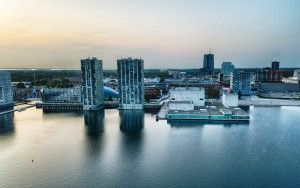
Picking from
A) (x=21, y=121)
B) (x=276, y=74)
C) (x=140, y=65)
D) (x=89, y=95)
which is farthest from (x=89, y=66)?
(x=276, y=74)

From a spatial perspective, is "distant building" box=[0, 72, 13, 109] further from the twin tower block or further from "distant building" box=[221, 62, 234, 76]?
"distant building" box=[221, 62, 234, 76]

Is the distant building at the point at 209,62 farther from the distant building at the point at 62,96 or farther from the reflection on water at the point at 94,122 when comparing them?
the reflection on water at the point at 94,122

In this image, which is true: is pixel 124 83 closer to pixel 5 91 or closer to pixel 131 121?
pixel 131 121

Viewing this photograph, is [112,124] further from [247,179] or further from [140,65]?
[247,179]

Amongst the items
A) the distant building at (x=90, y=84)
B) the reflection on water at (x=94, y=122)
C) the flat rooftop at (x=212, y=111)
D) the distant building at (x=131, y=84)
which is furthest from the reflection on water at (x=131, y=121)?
the distant building at (x=90, y=84)

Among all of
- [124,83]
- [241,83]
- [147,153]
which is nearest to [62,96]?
[124,83]

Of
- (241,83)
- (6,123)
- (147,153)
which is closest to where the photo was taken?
(147,153)

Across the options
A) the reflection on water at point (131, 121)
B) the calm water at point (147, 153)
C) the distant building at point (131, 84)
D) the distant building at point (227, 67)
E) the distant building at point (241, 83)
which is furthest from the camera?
the distant building at point (227, 67)
